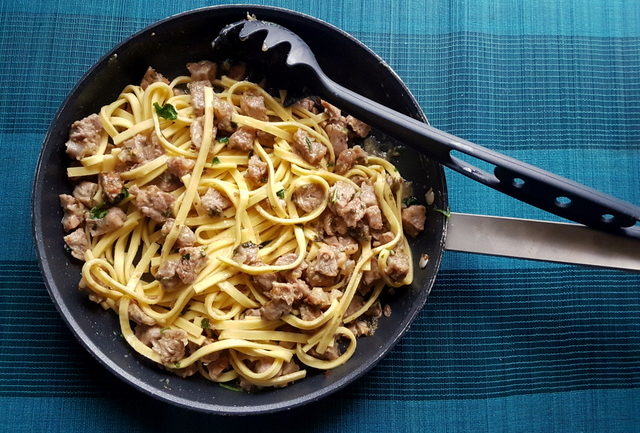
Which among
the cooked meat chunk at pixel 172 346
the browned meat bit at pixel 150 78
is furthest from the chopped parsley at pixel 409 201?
the browned meat bit at pixel 150 78

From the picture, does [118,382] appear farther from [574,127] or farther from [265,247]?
[574,127]

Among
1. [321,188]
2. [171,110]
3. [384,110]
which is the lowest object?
[321,188]

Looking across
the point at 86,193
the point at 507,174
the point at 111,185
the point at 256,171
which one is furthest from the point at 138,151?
the point at 507,174

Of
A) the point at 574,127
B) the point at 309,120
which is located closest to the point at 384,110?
the point at 309,120

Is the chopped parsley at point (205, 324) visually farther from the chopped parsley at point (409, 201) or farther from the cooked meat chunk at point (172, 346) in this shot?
the chopped parsley at point (409, 201)

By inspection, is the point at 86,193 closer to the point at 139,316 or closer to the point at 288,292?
the point at 139,316

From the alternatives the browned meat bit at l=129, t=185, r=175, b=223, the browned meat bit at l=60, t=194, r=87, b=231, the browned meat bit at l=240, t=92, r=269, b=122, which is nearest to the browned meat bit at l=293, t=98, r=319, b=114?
the browned meat bit at l=240, t=92, r=269, b=122
